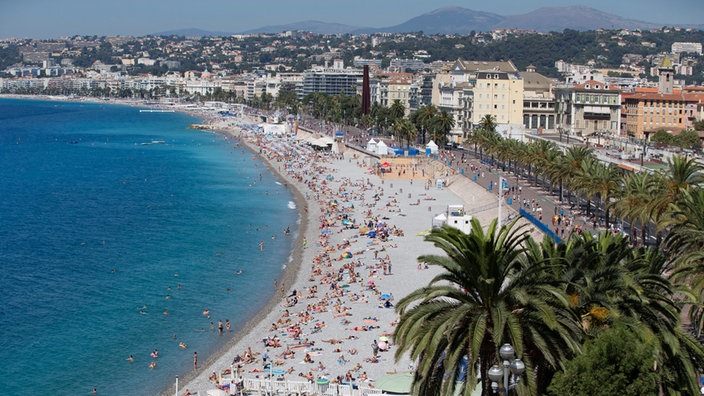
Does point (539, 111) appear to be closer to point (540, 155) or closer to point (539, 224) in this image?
point (540, 155)

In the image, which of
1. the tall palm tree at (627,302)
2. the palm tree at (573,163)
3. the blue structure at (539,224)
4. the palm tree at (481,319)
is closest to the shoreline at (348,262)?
the palm tree at (481,319)

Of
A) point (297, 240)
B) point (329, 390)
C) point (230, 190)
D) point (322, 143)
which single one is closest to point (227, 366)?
point (329, 390)

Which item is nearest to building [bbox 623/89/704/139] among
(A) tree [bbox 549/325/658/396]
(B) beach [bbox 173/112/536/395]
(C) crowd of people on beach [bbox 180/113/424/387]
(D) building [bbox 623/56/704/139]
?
(D) building [bbox 623/56/704/139]

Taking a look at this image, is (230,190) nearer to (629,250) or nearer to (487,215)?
(487,215)

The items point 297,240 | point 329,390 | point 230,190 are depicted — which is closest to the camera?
point 329,390

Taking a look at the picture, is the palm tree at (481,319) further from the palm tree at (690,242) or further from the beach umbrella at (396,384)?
the beach umbrella at (396,384)

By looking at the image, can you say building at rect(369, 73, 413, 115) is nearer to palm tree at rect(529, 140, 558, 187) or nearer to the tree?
palm tree at rect(529, 140, 558, 187)
